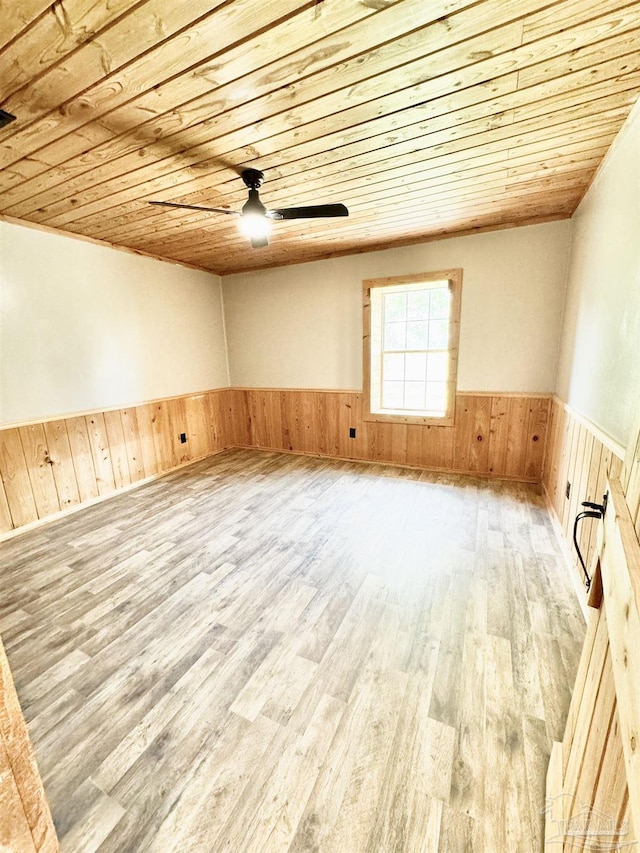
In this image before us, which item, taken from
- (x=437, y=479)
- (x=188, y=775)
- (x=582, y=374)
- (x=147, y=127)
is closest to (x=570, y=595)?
(x=582, y=374)

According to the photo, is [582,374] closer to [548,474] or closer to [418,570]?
[548,474]

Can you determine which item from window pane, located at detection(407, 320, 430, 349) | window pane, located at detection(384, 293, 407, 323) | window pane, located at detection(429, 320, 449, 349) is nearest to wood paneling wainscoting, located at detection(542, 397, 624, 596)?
window pane, located at detection(429, 320, 449, 349)

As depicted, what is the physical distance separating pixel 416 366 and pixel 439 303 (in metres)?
0.72

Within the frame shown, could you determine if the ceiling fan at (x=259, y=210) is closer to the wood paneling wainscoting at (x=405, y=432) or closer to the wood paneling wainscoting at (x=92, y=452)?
the wood paneling wainscoting at (x=92, y=452)

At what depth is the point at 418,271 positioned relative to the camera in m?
3.65

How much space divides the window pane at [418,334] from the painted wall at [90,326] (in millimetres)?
2712

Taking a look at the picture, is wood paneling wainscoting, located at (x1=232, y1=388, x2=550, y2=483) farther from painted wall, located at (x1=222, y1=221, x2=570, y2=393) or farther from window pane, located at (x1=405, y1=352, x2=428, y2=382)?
window pane, located at (x1=405, y1=352, x2=428, y2=382)

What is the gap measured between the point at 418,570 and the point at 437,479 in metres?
1.65

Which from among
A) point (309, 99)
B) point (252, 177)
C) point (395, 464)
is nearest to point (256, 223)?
point (252, 177)

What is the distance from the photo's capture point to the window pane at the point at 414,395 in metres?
4.00

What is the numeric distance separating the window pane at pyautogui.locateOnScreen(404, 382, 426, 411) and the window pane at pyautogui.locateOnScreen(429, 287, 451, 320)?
78 cm

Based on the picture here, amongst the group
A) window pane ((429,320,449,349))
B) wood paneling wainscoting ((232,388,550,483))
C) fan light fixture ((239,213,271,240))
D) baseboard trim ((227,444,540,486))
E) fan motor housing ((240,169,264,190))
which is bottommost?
baseboard trim ((227,444,540,486))

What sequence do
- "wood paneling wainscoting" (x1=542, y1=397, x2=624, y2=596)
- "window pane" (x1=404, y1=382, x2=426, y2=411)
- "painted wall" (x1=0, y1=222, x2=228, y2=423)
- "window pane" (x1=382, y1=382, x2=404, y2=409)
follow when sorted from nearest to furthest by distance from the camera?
1. "wood paneling wainscoting" (x1=542, y1=397, x2=624, y2=596)
2. "painted wall" (x1=0, y1=222, x2=228, y2=423)
3. "window pane" (x1=404, y1=382, x2=426, y2=411)
4. "window pane" (x1=382, y1=382, x2=404, y2=409)

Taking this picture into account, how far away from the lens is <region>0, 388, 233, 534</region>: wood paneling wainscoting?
280 centimetres
